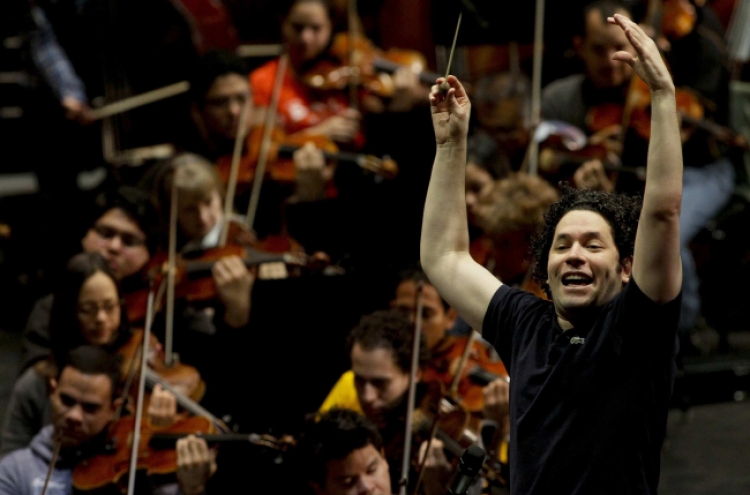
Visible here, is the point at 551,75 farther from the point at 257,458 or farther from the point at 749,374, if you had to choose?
the point at 257,458

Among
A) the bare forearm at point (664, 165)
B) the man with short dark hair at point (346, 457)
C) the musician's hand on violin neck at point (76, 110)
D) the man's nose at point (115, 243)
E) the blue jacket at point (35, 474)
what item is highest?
the bare forearm at point (664, 165)

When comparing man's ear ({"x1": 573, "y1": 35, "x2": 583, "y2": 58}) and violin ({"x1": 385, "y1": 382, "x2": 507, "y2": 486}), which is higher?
man's ear ({"x1": 573, "y1": 35, "x2": 583, "y2": 58})

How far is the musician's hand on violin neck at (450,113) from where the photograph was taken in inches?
85.0

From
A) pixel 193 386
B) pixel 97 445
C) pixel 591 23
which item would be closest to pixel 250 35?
pixel 591 23

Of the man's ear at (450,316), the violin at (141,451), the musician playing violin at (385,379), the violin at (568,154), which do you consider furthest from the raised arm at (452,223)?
the violin at (568,154)

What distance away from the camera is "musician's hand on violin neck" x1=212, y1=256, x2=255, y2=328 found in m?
3.77

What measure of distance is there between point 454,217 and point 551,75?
11.1 ft

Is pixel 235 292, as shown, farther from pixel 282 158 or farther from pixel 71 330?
pixel 282 158

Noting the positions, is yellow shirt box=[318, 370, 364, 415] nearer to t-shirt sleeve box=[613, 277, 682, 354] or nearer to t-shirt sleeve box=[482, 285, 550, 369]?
t-shirt sleeve box=[482, 285, 550, 369]

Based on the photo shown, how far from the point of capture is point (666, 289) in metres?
1.84

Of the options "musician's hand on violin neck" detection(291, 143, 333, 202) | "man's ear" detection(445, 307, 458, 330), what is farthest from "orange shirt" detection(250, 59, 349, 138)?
"man's ear" detection(445, 307, 458, 330)

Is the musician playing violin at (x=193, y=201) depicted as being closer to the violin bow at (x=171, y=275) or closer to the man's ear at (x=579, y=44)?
the violin bow at (x=171, y=275)

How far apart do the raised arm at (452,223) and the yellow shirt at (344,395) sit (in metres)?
1.16

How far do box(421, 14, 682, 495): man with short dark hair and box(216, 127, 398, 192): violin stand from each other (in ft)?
7.34
